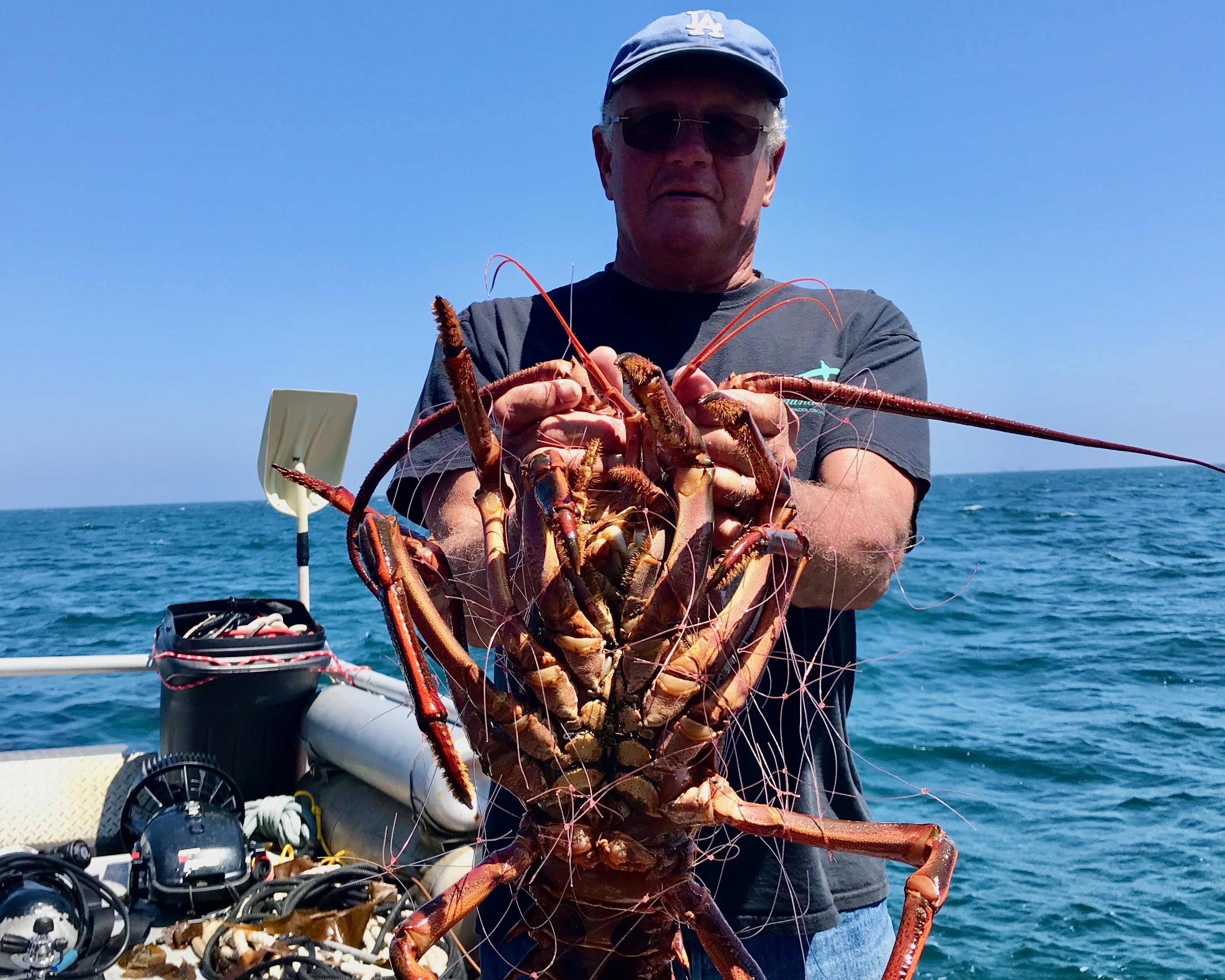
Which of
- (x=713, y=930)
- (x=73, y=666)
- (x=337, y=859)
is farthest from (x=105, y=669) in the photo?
(x=713, y=930)

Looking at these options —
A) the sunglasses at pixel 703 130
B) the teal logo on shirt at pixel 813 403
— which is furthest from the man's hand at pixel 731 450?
the sunglasses at pixel 703 130

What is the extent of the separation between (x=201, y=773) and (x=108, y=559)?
127 feet

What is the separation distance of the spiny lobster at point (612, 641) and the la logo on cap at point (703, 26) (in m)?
0.94

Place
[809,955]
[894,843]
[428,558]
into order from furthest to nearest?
[809,955] → [428,558] → [894,843]

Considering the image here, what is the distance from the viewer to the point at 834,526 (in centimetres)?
173

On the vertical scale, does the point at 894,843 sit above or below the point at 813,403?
below

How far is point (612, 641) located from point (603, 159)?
4.75ft

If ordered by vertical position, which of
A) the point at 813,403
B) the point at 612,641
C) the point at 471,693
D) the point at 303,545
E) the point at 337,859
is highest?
the point at 813,403

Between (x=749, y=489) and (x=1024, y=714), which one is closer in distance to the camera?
(x=749, y=489)

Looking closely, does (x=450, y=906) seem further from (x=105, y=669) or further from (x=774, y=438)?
(x=105, y=669)

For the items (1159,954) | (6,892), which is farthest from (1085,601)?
(6,892)


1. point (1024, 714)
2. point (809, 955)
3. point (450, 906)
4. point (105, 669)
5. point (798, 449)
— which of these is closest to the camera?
point (450, 906)

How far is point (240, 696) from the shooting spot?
4922 mm

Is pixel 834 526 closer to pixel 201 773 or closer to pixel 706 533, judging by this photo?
pixel 706 533
